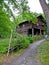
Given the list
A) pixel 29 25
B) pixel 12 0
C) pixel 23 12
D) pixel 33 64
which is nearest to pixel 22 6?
pixel 23 12

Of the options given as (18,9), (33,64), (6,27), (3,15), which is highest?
(18,9)

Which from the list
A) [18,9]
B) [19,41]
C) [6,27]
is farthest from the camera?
[19,41]

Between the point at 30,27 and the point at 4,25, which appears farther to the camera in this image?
→ the point at 30,27

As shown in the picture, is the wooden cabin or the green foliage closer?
the green foliage

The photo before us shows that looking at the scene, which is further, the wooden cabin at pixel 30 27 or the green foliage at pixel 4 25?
the wooden cabin at pixel 30 27

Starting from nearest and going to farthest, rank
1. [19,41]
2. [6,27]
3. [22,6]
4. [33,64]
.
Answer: [6,27] → [33,64] → [22,6] → [19,41]

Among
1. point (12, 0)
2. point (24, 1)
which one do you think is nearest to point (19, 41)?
point (24, 1)

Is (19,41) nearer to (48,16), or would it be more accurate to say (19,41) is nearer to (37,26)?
(48,16)

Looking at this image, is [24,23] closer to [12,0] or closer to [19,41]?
[19,41]

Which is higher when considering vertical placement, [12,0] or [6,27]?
[12,0]

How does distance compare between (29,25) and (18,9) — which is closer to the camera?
(18,9)

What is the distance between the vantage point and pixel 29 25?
142ft

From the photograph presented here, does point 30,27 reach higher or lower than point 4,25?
higher

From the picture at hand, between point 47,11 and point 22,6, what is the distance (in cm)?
576
